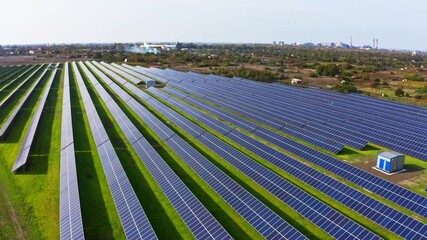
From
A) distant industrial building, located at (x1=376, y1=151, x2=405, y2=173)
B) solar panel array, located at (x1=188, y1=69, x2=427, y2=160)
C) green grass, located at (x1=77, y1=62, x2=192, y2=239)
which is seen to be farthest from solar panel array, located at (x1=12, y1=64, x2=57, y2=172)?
solar panel array, located at (x1=188, y1=69, x2=427, y2=160)

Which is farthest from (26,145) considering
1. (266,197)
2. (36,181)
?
(266,197)

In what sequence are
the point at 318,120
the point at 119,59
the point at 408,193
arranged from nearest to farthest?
the point at 408,193 → the point at 318,120 → the point at 119,59

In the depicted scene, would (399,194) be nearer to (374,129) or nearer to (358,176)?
(358,176)

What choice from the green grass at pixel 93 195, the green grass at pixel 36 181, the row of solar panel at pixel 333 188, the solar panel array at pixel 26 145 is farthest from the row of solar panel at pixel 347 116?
the solar panel array at pixel 26 145

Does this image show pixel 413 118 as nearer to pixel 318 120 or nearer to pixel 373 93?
pixel 318 120

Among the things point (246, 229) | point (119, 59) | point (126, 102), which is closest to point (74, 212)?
point (246, 229)

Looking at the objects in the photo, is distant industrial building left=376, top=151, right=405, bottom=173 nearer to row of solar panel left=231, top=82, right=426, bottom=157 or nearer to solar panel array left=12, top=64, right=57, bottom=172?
row of solar panel left=231, top=82, right=426, bottom=157
